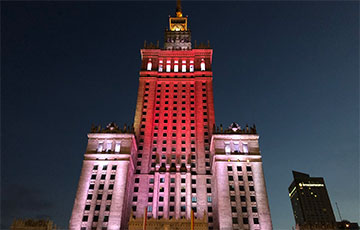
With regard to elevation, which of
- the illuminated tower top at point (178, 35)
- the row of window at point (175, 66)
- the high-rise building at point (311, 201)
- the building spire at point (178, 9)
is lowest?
Result: the high-rise building at point (311, 201)

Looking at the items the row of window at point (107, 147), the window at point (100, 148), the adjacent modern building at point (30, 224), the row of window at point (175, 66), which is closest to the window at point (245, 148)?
the row of window at point (107, 147)

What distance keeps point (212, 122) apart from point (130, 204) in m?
28.9

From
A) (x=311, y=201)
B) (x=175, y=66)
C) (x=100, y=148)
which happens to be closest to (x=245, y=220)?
(x=100, y=148)

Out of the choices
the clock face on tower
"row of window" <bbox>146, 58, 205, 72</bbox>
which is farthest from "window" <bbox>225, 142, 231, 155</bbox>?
the clock face on tower

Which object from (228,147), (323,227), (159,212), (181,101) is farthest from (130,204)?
(323,227)

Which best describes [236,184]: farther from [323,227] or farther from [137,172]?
[137,172]

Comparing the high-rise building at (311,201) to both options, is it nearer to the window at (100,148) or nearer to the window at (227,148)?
the window at (227,148)

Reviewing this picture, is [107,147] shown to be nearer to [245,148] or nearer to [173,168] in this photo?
[173,168]

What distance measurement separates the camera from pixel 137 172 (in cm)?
6988

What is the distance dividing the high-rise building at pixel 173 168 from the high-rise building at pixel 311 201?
4669 inches

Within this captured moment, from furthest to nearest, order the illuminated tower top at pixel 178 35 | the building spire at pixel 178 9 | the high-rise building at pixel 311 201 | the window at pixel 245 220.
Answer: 1. the high-rise building at pixel 311 201
2. the building spire at pixel 178 9
3. the illuminated tower top at pixel 178 35
4. the window at pixel 245 220

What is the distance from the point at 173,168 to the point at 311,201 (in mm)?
134359

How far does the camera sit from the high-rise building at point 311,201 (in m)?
166

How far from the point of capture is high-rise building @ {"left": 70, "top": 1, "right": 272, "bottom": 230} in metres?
58.4
